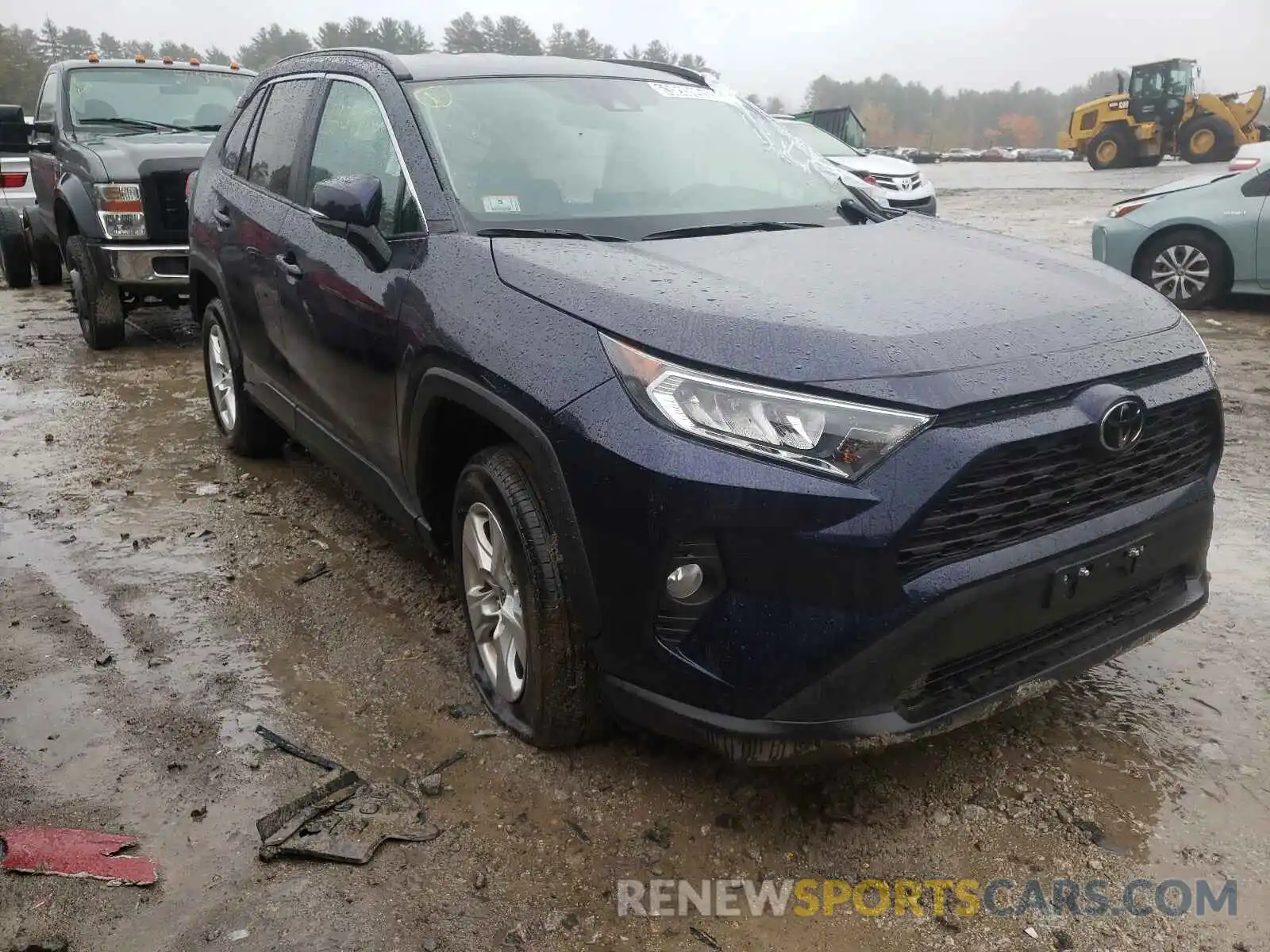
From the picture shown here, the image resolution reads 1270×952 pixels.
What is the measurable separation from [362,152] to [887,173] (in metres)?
9.97

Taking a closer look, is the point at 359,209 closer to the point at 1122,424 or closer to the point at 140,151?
the point at 1122,424

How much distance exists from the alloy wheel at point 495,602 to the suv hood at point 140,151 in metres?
5.47

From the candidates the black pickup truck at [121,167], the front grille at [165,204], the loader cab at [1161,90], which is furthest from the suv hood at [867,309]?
the loader cab at [1161,90]

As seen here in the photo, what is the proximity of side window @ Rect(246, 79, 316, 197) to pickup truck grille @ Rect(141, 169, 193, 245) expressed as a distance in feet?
9.98

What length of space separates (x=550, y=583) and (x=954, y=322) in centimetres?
110

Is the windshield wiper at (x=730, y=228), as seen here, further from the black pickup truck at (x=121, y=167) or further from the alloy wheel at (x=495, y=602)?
the black pickup truck at (x=121, y=167)

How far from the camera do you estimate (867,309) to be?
2.33 meters

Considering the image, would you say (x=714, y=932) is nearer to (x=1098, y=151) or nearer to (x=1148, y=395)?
(x=1148, y=395)

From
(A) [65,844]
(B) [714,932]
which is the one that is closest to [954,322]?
(B) [714,932]

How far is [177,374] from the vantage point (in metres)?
7.20

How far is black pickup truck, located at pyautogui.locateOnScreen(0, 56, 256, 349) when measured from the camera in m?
7.12

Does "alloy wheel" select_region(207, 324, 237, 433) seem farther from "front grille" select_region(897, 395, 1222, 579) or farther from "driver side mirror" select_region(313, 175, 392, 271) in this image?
"front grille" select_region(897, 395, 1222, 579)

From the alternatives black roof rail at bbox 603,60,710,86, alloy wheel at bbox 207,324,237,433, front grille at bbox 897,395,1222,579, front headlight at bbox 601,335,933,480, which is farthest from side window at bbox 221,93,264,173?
front grille at bbox 897,395,1222,579

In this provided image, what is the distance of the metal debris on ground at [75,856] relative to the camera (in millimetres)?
2381
